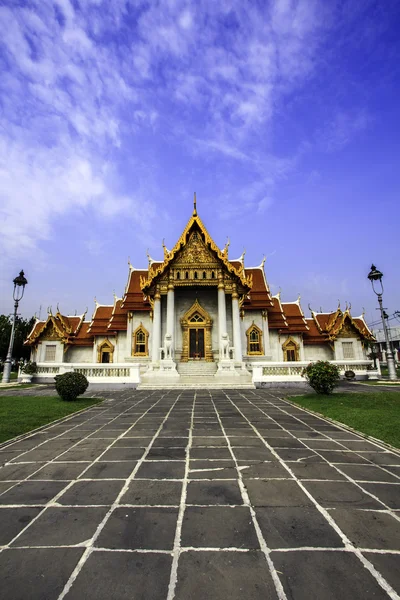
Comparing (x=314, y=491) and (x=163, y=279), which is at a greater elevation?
(x=163, y=279)

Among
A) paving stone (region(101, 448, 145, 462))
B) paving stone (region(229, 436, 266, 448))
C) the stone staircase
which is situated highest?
the stone staircase

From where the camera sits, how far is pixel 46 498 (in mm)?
3193

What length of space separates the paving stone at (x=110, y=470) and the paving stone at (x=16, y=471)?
0.75 meters

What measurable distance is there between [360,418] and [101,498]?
6162 mm

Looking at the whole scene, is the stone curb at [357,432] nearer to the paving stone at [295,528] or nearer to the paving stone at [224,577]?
the paving stone at [295,528]

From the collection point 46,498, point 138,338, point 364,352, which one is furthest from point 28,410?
point 364,352

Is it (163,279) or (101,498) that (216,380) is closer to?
(163,279)

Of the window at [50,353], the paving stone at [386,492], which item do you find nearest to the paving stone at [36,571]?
the paving stone at [386,492]

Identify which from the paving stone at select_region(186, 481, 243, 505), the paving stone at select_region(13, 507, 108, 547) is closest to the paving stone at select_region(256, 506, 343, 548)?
the paving stone at select_region(186, 481, 243, 505)

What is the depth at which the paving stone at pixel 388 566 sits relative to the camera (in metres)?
1.98

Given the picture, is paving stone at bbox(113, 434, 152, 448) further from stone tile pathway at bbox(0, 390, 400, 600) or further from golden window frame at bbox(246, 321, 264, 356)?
golden window frame at bbox(246, 321, 264, 356)

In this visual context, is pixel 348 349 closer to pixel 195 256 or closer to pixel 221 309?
pixel 221 309

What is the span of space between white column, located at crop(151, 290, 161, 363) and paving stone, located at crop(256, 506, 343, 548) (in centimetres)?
1733

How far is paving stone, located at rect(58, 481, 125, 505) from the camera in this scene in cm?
310
